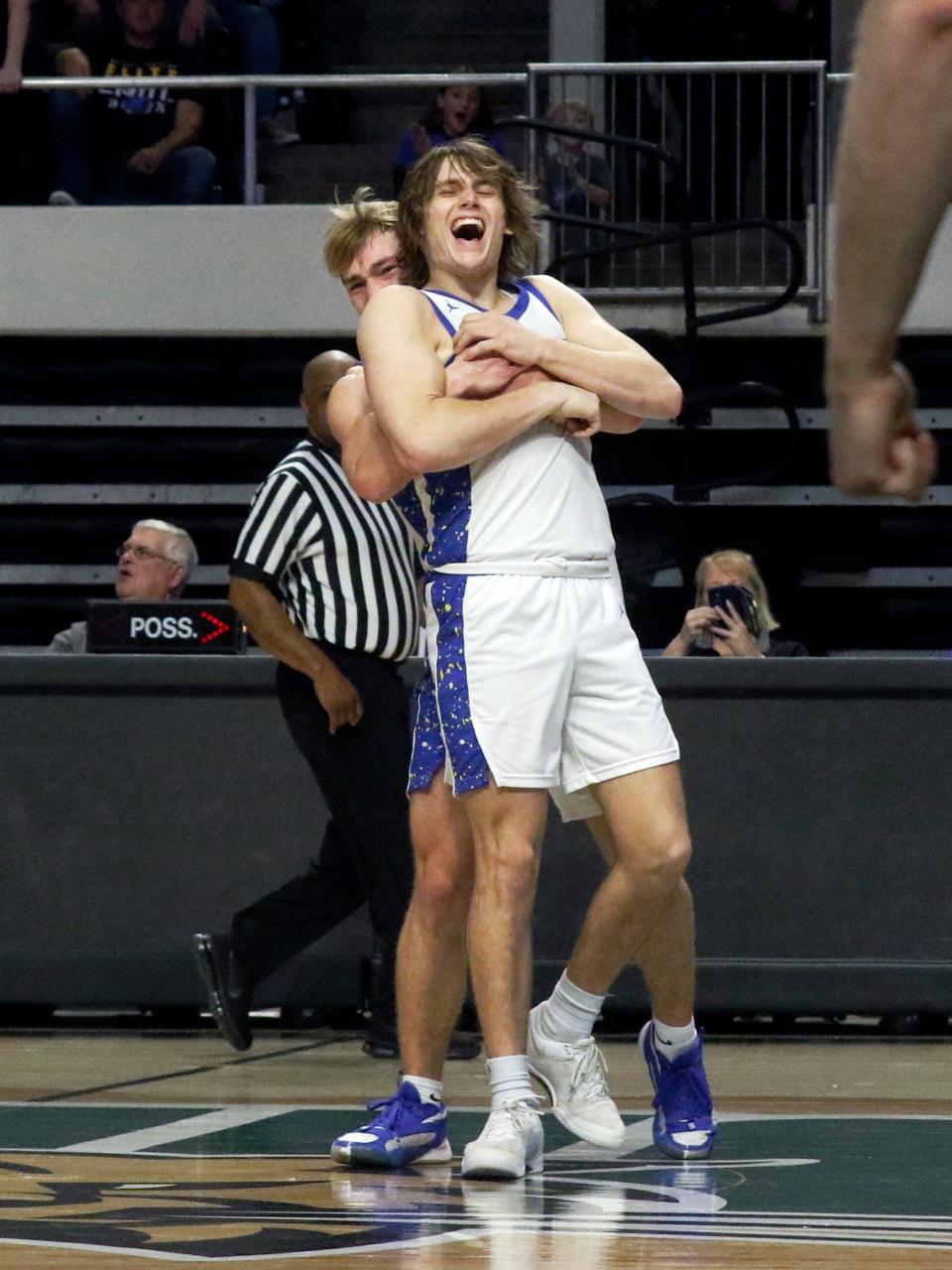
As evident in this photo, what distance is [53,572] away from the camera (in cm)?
1082

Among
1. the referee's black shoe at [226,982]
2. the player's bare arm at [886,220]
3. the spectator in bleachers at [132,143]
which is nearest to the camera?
the player's bare arm at [886,220]

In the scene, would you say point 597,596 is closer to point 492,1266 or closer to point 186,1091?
point 492,1266

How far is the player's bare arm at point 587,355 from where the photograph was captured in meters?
3.39

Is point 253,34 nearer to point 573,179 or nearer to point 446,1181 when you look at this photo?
point 573,179

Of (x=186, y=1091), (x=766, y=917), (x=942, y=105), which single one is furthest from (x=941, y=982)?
(x=942, y=105)

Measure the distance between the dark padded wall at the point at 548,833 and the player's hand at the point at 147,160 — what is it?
204 inches

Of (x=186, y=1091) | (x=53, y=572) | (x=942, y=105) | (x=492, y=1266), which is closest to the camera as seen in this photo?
(x=942, y=105)

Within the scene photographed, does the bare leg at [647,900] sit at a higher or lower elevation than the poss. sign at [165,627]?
lower

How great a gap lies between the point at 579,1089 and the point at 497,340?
1202 millimetres

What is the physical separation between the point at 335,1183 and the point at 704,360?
24.5ft

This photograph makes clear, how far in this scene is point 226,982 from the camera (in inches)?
203

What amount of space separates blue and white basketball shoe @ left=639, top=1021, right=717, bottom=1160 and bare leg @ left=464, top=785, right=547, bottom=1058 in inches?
13.2

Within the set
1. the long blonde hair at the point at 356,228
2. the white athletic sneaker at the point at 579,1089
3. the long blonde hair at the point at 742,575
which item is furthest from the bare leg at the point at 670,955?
the long blonde hair at the point at 742,575

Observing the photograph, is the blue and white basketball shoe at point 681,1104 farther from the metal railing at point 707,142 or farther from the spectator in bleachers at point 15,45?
the spectator in bleachers at point 15,45
